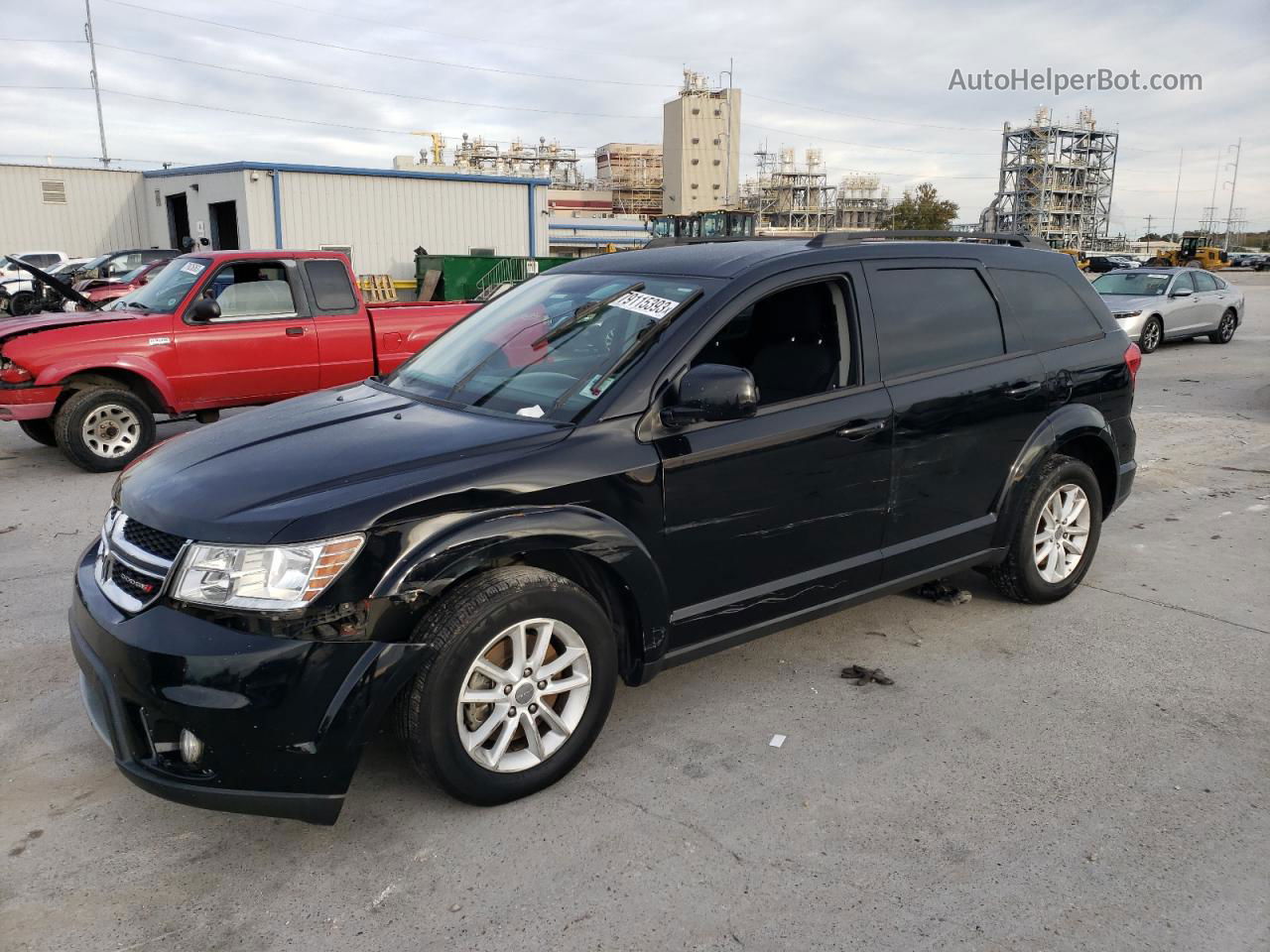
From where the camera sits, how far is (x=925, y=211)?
276 feet

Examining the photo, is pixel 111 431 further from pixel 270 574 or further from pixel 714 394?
pixel 714 394

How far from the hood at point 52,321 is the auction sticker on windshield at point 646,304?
235 inches

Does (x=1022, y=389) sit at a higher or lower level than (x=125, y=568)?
higher

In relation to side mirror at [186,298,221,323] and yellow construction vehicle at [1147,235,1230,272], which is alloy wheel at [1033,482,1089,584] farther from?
yellow construction vehicle at [1147,235,1230,272]

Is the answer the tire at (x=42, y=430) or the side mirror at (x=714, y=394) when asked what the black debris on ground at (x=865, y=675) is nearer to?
the side mirror at (x=714, y=394)

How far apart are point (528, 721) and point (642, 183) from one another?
385ft

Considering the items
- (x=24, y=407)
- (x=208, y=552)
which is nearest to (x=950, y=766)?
(x=208, y=552)

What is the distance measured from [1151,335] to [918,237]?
14636 mm

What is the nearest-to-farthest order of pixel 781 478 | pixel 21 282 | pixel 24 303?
pixel 781 478 < pixel 24 303 < pixel 21 282

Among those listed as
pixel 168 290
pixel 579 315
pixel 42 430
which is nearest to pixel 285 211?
pixel 168 290

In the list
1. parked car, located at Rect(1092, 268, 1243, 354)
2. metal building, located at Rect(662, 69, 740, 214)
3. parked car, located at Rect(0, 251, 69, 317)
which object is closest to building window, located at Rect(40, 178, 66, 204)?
parked car, located at Rect(0, 251, 69, 317)

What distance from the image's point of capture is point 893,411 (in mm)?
3863

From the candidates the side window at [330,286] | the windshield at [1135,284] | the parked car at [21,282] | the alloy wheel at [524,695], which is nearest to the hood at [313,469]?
the alloy wheel at [524,695]

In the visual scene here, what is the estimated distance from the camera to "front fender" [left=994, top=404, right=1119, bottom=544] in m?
4.41
